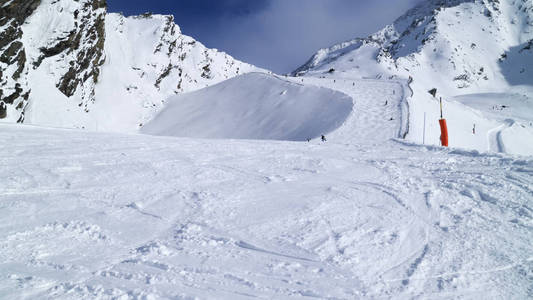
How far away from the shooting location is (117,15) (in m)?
60.0

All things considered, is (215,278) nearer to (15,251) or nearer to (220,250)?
(220,250)

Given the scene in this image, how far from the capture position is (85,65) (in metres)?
42.0

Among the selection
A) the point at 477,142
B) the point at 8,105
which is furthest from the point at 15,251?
the point at 477,142

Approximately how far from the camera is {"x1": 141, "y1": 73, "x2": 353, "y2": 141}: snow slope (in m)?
26.9

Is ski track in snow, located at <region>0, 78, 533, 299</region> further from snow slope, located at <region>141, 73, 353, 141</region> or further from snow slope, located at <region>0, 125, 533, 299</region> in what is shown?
snow slope, located at <region>141, 73, 353, 141</region>

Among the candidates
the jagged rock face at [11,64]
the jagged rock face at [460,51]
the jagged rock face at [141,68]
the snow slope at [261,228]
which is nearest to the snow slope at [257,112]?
the jagged rock face at [141,68]

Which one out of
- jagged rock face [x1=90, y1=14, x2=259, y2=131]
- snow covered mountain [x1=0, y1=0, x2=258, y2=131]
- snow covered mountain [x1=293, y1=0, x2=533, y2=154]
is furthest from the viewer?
snow covered mountain [x1=293, y1=0, x2=533, y2=154]

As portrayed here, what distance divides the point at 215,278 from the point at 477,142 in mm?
28897

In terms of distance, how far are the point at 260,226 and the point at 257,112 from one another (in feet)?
98.5

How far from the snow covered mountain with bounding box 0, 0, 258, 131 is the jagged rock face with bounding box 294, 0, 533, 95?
51473 millimetres

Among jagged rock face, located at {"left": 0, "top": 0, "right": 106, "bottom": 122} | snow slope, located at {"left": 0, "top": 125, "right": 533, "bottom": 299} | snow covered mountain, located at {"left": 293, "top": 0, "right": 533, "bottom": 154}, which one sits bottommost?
snow slope, located at {"left": 0, "top": 125, "right": 533, "bottom": 299}

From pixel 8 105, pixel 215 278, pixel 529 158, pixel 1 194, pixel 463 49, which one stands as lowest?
pixel 215 278

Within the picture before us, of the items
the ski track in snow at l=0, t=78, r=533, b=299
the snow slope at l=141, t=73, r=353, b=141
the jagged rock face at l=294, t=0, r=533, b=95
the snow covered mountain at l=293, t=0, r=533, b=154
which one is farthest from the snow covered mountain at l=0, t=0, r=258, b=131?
the jagged rock face at l=294, t=0, r=533, b=95

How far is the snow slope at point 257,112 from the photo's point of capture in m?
26.9
